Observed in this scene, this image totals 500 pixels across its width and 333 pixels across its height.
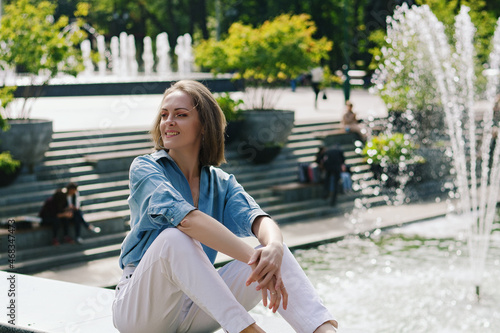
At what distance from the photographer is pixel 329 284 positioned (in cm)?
873

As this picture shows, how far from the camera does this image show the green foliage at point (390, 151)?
52.3 feet

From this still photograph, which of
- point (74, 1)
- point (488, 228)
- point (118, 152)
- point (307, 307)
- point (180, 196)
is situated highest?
point (74, 1)

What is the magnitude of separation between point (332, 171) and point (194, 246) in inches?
450

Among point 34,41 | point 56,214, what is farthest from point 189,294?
point 34,41

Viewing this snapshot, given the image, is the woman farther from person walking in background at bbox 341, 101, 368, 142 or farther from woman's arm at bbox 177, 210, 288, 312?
person walking in background at bbox 341, 101, 368, 142

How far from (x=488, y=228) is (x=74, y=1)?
139 ft

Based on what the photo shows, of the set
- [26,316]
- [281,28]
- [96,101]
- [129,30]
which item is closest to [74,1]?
[129,30]

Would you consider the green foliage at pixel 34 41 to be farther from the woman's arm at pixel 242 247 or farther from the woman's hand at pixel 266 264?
the woman's hand at pixel 266 264

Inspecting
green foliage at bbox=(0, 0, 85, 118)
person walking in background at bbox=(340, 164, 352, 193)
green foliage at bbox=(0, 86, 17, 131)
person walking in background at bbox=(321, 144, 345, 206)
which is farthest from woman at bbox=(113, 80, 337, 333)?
person walking in background at bbox=(340, 164, 352, 193)

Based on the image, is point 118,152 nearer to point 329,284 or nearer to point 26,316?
point 329,284

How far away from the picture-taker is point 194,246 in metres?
2.86

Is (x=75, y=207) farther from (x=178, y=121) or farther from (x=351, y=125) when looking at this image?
(x=351, y=125)

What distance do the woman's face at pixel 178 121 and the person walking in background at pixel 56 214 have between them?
24.5 feet

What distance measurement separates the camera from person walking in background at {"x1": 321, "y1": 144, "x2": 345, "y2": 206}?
14070 millimetres
